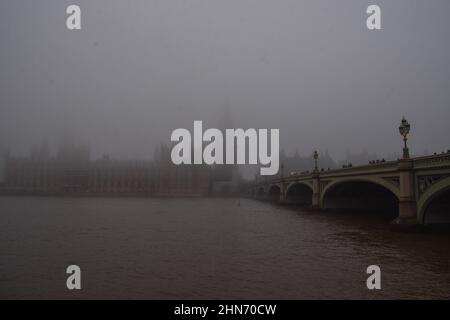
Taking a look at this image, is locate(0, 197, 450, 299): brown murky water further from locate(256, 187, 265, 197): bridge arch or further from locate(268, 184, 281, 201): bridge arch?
locate(256, 187, 265, 197): bridge arch

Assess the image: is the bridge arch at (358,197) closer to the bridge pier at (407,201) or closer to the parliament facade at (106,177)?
the bridge pier at (407,201)

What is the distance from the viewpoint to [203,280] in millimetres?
Answer: 11648

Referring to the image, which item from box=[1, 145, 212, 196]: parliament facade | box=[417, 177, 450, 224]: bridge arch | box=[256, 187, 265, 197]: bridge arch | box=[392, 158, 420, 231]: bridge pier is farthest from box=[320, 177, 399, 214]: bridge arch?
box=[1, 145, 212, 196]: parliament facade

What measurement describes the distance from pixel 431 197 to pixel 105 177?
148 metres

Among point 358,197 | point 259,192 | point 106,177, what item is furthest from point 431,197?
point 106,177

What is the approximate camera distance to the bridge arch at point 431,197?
20.0 m

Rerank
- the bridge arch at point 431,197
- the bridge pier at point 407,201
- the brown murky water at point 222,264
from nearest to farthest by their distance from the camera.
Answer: the brown murky water at point 222,264 → the bridge arch at point 431,197 → the bridge pier at point 407,201

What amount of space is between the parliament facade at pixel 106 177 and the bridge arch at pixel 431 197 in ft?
420

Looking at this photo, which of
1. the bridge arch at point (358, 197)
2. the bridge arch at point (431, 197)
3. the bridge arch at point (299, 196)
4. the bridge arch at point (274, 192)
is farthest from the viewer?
the bridge arch at point (274, 192)

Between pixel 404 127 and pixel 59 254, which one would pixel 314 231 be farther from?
pixel 59 254

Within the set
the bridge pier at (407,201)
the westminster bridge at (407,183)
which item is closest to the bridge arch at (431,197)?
the westminster bridge at (407,183)

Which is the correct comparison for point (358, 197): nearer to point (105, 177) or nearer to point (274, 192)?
point (274, 192)
